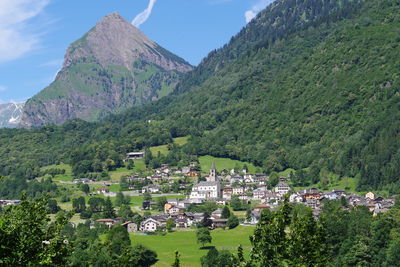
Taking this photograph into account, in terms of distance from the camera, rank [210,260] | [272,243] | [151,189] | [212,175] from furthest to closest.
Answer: [212,175], [151,189], [210,260], [272,243]

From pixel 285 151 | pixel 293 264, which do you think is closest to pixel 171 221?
pixel 285 151

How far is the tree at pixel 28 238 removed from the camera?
2344 centimetres

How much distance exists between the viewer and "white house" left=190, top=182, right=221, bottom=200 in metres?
166

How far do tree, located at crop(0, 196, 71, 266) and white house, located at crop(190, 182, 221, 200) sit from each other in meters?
138

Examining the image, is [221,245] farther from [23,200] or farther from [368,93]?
[368,93]

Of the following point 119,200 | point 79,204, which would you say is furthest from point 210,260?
point 119,200

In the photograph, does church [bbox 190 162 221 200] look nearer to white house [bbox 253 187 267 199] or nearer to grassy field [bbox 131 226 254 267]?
white house [bbox 253 187 267 199]

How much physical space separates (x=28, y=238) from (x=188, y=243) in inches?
3344

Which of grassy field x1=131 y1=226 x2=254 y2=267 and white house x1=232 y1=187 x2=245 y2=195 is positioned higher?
white house x1=232 y1=187 x2=245 y2=195

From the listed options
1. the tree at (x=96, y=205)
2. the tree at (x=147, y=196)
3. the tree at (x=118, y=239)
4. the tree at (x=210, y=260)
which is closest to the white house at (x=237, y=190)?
the tree at (x=147, y=196)

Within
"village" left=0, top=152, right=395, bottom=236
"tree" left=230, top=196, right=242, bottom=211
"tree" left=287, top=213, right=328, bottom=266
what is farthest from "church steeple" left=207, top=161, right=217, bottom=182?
"tree" left=287, top=213, right=328, bottom=266

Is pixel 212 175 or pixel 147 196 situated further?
pixel 212 175

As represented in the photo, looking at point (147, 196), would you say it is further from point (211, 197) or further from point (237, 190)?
point (237, 190)

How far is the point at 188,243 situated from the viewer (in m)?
108
